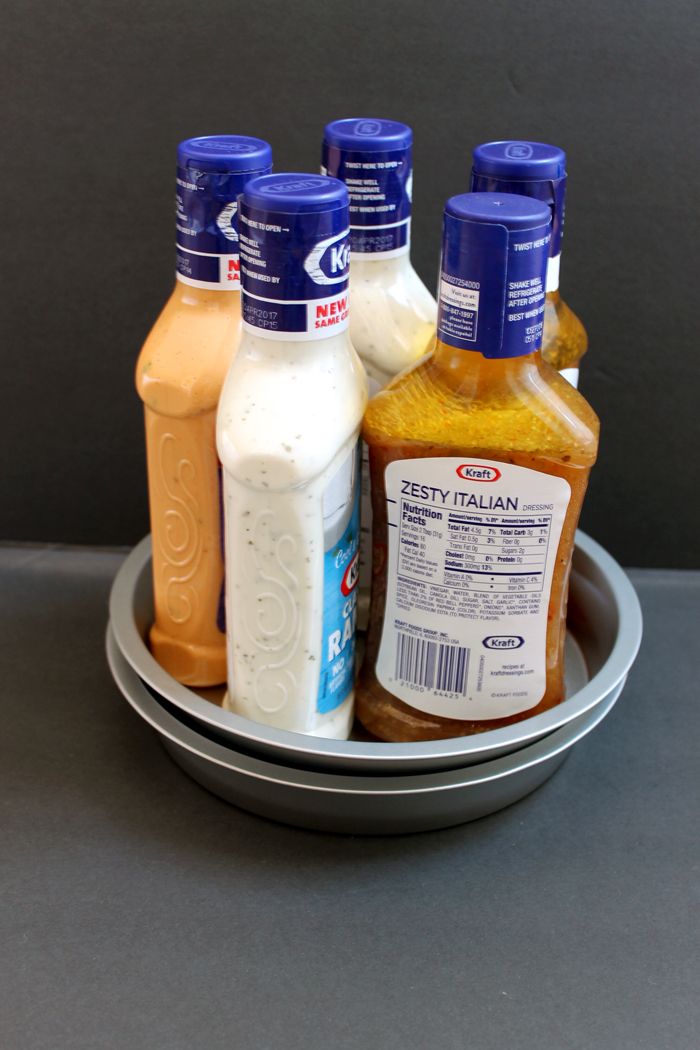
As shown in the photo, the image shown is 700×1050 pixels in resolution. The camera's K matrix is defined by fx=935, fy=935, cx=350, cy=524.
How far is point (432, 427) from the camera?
0.54 m

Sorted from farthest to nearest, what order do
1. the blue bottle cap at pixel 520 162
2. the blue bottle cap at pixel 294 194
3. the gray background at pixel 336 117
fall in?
1. the gray background at pixel 336 117
2. the blue bottle cap at pixel 520 162
3. the blue bottle cap at pixel 294 194

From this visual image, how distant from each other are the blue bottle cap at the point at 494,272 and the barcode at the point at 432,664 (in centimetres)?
19

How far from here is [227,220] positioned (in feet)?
1.76

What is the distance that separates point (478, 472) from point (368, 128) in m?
0.24

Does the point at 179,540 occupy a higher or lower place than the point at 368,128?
lower

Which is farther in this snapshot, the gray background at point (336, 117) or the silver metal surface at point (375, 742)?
the gray background at point (336, 117)

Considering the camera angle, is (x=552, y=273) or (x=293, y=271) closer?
(x=293, y=271)

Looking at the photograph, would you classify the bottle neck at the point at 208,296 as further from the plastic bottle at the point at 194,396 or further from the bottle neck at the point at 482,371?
the bottle neck at the point at 482,371

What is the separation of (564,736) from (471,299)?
277 mm

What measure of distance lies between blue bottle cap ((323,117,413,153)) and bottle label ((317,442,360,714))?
7.3 inches

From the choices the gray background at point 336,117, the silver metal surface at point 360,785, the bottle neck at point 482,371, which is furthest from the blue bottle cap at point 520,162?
the silver metal surface at point 360,785

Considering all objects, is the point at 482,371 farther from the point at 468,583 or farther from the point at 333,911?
the point at 333,911

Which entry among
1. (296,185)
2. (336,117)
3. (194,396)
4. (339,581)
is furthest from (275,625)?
(336,117)

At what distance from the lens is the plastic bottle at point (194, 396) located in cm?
53
